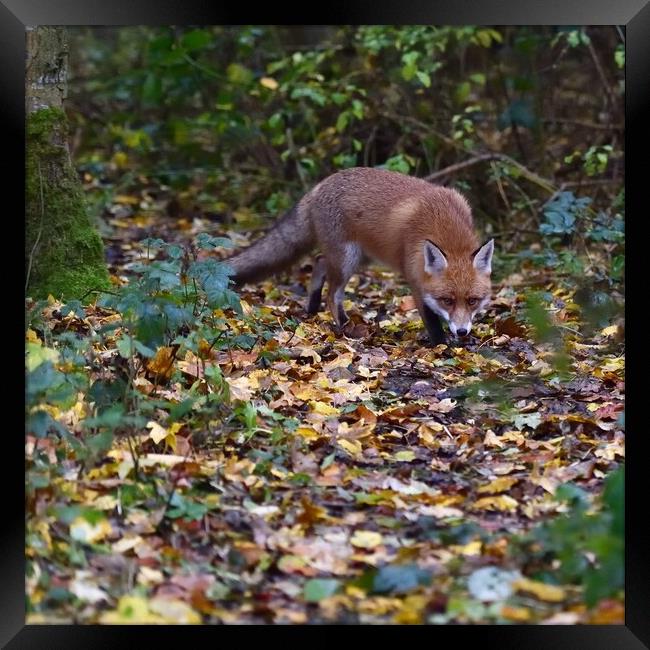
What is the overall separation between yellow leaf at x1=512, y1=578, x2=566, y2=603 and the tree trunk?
388 cm

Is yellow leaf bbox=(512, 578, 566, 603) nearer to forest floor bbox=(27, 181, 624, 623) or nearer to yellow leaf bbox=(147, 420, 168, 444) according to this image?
forest floor bbox=(27, 181, 624, 623)

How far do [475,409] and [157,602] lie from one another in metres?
2.52

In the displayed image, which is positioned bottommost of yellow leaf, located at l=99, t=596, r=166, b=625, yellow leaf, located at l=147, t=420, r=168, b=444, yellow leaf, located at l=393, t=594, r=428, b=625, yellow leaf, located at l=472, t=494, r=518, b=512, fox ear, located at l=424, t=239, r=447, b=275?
yellow leaf, located at l=393, t=594, r=428, b=625

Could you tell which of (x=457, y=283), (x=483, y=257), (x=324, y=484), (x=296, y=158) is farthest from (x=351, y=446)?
(x=296, y=158)

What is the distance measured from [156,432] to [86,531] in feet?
2.85

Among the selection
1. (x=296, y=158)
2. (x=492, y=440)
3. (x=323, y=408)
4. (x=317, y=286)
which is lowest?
(x=492, y=440)

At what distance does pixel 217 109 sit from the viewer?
32.9ft

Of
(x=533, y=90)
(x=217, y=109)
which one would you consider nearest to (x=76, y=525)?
(x=217, y=109)

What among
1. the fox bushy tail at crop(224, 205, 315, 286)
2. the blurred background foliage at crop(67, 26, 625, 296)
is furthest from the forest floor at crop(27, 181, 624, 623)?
the blurred background foliage at crop(67, 26, 625, 296)

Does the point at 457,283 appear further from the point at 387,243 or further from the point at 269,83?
the point at 269,83

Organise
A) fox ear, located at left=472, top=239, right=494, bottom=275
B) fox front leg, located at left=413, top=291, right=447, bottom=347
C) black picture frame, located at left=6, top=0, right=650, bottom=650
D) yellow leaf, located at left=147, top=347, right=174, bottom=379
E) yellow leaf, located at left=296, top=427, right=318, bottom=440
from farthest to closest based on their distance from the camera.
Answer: fox front leg, located at left=413, top=291, right=447, bottom=347 → fox ear, located at left=472, top=239, right=494, bottom=275 → yellow leaf, located at left=147, top=347, right=174, bottom=379 → yellow leaf, located at left=296, top=427, right=318, bottom=440 → black picture frame, located at left=6, top=0, right=650, bottom=650

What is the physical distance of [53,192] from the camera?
6.27 meters

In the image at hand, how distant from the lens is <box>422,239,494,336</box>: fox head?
649cm
